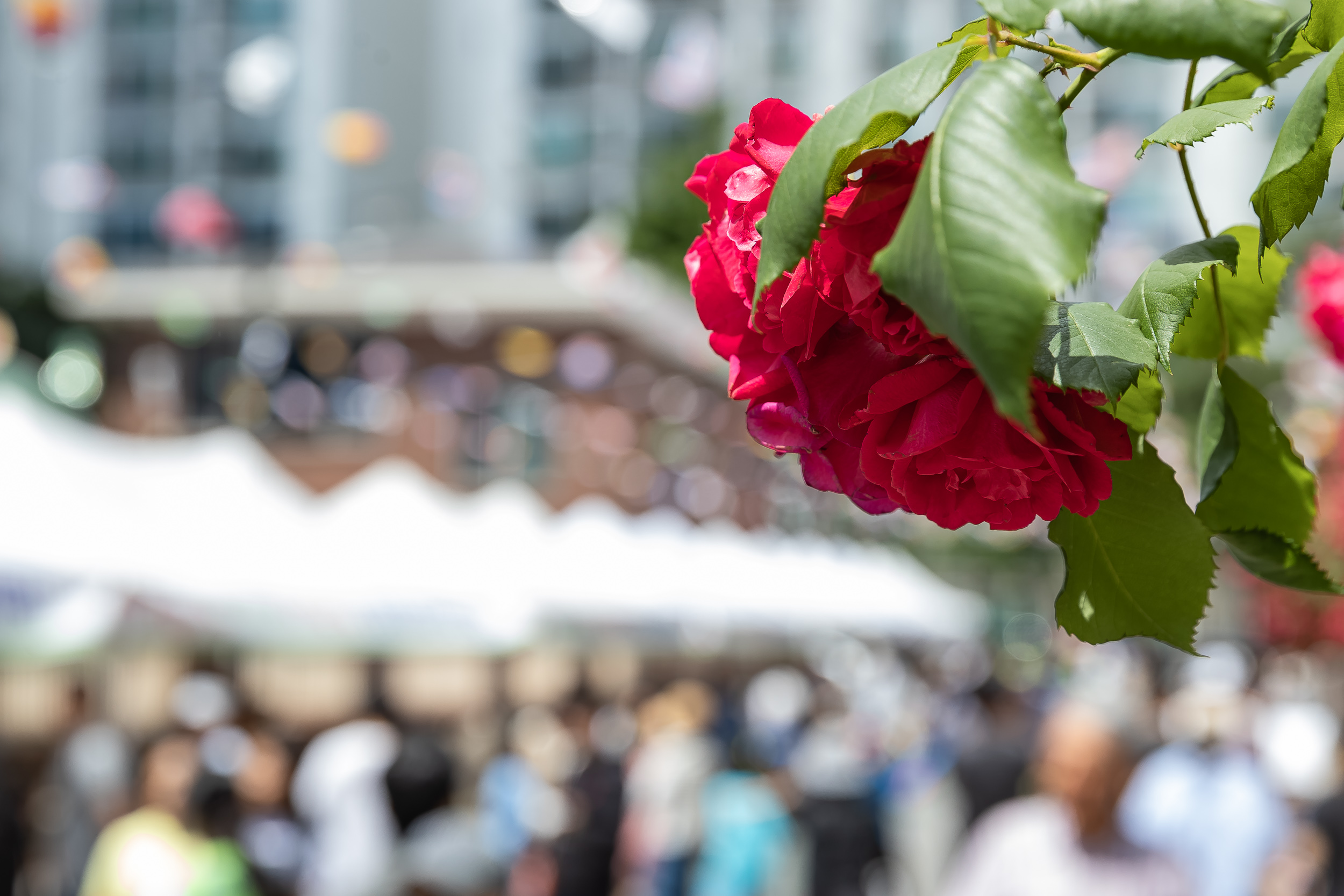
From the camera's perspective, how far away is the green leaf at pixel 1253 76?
2.39 feet

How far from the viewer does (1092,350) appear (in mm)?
593

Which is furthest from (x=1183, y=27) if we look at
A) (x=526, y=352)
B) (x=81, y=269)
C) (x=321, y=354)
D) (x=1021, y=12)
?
(x=81, y=269)

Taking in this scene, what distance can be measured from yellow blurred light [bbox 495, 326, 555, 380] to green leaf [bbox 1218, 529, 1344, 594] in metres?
19.0

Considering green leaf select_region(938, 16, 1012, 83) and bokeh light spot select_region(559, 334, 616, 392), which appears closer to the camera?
green leaf select_region(938, 16, 1012, 83)

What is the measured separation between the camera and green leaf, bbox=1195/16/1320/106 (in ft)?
2.39

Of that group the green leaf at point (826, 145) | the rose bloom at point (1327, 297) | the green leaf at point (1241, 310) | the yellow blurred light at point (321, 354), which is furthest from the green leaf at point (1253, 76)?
the yellow blurred light at point (321, 354)

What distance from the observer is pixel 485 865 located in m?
4.39

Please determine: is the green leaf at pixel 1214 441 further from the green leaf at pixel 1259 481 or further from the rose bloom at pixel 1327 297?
the rose bloom at pixel 1327 297

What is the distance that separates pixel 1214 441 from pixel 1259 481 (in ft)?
0.18

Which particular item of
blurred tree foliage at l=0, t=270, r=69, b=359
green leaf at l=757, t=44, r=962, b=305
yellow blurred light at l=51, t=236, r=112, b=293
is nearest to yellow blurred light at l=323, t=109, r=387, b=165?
yellow blurred light at l=51, t=236, r=112, b=293

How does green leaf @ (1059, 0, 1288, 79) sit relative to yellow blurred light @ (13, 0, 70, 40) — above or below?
above

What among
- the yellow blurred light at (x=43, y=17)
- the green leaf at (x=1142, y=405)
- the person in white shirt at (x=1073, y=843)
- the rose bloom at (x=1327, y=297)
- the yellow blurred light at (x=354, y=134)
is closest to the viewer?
the green leaf at (x=1142, y=405)

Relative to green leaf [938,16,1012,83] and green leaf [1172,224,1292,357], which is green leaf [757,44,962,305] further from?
green leaf [1172,224,1292,357]

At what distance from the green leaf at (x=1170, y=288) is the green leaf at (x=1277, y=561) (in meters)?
0.13
